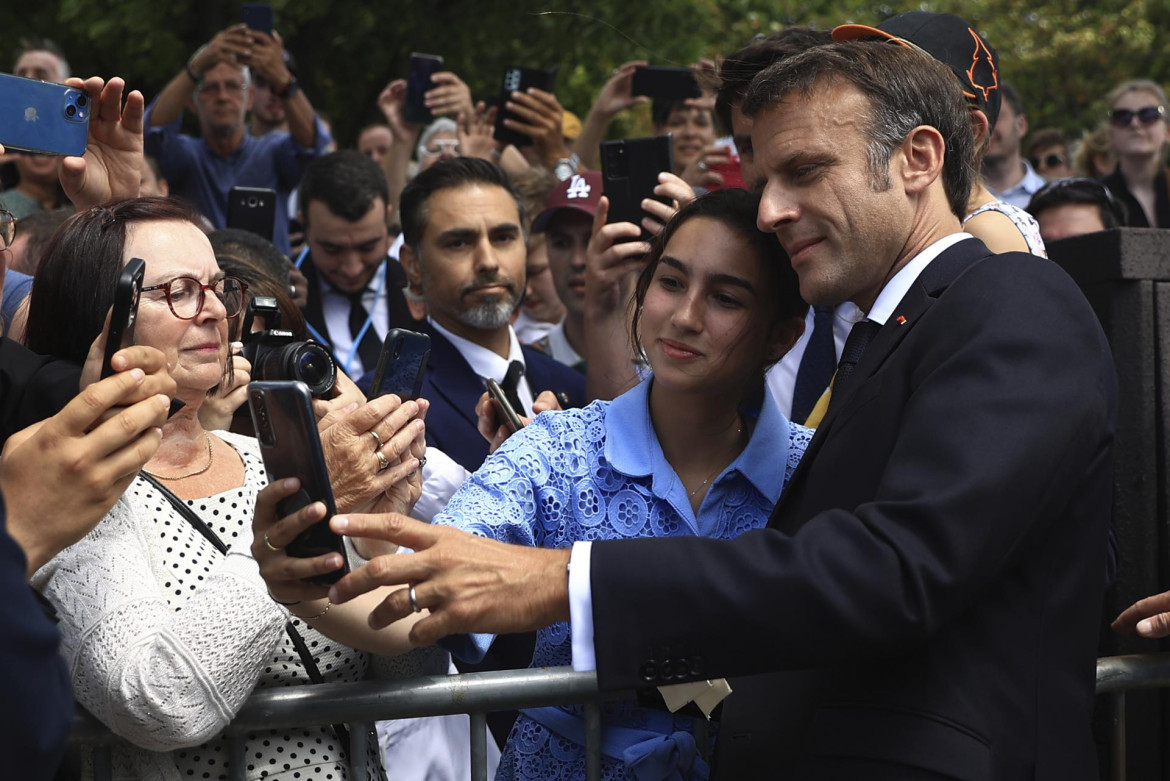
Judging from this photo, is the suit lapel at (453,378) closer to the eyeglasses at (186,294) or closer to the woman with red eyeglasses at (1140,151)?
the eyeglasses at (186,294)

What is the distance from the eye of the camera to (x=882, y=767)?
6.77ft

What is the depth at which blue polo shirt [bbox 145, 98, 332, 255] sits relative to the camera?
279 inches

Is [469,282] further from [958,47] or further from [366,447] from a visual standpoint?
[366,447]

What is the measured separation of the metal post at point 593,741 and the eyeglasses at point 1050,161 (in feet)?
27.2

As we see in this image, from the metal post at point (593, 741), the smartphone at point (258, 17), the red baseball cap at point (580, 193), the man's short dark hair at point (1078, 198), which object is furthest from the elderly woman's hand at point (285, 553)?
the smartphone at point (258, 17)

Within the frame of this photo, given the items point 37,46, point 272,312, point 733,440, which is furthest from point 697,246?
point 37,46

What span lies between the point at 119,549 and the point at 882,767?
1453mm

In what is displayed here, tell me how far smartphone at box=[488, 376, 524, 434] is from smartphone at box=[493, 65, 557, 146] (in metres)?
3.33

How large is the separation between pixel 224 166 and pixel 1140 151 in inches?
215

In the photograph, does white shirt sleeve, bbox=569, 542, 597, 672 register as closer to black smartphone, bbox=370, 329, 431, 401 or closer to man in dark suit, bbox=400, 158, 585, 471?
black smartphone, bbox=370, 329, 431, 401

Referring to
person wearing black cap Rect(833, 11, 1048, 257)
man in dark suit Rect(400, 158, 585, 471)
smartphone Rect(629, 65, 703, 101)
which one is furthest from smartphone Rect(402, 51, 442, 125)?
person wearing black cap Rect(833, 11, 1048, 257)

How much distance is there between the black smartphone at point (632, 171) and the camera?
4.12m

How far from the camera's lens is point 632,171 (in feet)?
13.7

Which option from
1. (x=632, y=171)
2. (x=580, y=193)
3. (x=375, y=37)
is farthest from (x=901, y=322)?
(x=375, y=37)
